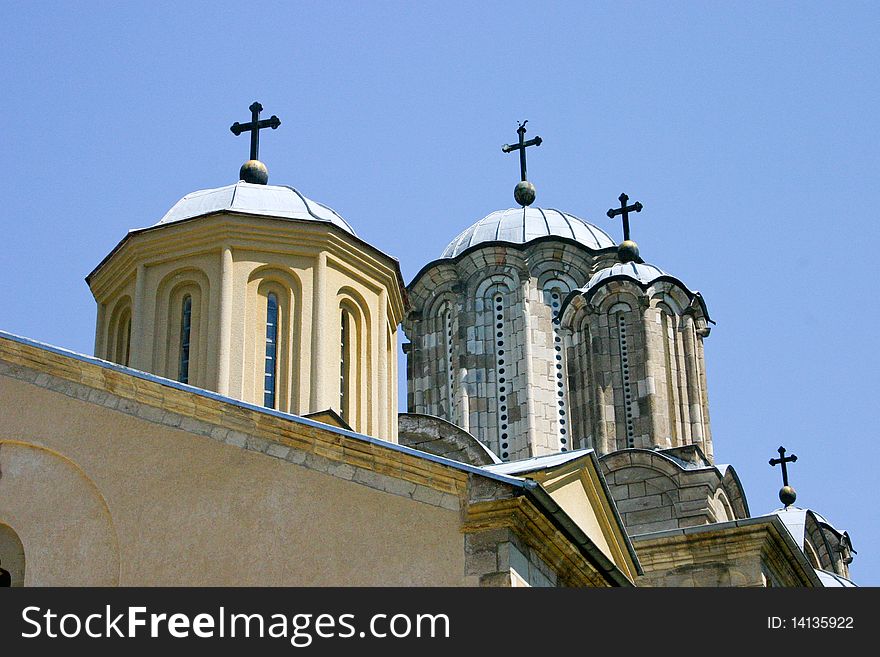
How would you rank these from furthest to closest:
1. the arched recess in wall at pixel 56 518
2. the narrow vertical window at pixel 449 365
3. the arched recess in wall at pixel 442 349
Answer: the arched recess in wall at pixel 442 349
the narrow vertical window at pixel 449 365
the arched recess in wall at pixel 56 518

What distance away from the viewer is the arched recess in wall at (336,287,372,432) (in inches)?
717

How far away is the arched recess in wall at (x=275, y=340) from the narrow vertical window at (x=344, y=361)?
0.67m

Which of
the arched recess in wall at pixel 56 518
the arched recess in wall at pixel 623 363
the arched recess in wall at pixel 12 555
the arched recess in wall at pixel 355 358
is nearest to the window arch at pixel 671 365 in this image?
the arched recess in wall at pixel 623 363

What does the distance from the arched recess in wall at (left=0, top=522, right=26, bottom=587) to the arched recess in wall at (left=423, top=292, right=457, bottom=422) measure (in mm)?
13335

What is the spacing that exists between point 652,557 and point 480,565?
8.94 meters

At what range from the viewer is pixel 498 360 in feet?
84.6

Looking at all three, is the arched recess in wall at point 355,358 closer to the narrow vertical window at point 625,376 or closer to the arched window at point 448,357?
the narrow vertical window at point 625,376

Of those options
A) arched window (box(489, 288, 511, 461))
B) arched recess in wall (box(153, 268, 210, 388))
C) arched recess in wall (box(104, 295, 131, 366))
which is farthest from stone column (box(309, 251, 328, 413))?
arched window (box(489, 288, 511, 461))

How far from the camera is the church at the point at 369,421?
12.0 meters

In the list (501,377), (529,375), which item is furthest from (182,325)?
(501,377)

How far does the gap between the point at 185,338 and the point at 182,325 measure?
7.0 inches

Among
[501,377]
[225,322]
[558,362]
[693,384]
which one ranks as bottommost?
[225,322]

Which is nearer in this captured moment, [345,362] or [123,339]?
[345,362]

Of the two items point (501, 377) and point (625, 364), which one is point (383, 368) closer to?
point (625, 364)
